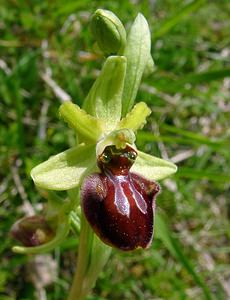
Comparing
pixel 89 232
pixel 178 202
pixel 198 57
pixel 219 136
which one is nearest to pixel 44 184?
pixel 89 232

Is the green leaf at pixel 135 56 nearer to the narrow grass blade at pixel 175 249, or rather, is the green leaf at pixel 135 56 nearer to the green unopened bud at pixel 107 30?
the green unopened bud at pixel 107 30

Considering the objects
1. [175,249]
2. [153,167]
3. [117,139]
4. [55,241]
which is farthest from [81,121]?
[175,249]

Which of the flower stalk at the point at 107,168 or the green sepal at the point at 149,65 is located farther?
the green sepal at the point at 149,65

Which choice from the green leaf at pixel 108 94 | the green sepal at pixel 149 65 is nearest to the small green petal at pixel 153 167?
the green leaf at pixel 108 94

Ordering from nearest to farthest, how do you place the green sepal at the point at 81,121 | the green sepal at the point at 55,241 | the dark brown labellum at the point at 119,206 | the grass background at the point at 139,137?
the dark brown labellum at the point at 119,206
the green sepal at the point at 81,121
the green sepal at the point at 55,241
the grass background at the point at 139,137

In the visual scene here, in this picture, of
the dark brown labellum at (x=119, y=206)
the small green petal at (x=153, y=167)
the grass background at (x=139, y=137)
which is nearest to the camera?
the dark brown labellum at (x=119, y=206)

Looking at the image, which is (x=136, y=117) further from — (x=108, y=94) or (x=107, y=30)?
(x=107, y=30)

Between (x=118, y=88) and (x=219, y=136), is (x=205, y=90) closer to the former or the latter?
(x=219, y=136)
